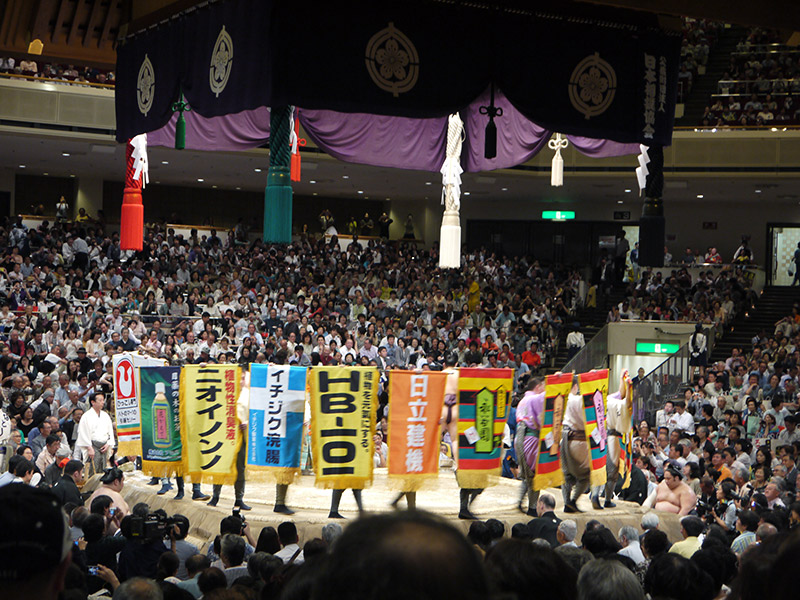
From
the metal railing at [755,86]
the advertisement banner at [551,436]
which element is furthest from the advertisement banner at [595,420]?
the metal railing at [755,86]

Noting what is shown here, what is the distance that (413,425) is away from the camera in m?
5.50

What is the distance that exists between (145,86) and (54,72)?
9.86m

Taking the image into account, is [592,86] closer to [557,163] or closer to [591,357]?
[557,163]

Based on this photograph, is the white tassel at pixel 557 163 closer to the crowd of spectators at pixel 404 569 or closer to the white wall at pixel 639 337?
the crowd of spectators at pixel 404 569

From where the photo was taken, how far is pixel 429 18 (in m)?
4.88

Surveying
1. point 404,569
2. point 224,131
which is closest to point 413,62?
point 224,131

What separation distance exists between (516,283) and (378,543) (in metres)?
15.6

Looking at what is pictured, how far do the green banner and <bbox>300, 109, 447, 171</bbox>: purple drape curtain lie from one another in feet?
6.11

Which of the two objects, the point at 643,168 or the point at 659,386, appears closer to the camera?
the point at 643,168

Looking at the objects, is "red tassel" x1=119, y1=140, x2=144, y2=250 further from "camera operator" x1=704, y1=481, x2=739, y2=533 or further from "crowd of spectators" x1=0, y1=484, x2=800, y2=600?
"camera operator" x1=704, y1=481, x2=739, y2=533

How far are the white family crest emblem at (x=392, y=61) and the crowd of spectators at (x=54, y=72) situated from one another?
10.1 m

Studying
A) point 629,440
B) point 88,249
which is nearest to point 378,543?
point 629,440

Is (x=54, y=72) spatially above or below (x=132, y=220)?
above

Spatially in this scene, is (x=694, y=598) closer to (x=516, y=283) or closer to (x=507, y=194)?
(x=516, y=283)
